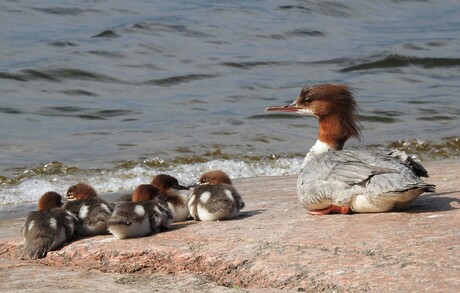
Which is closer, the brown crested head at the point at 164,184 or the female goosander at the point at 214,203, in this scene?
the female goosander at the point at 214,203

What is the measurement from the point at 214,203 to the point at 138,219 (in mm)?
607

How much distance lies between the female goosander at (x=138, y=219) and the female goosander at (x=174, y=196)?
0.37 m

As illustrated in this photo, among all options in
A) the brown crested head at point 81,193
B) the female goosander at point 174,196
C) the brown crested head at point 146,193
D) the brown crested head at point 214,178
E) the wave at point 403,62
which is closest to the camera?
the brown crested head at point 146,193

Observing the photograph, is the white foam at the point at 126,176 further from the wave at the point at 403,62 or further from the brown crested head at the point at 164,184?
the wave at the point at 403,62

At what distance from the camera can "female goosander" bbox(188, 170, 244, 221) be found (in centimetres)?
610

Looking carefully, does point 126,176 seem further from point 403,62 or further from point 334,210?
point 403,62

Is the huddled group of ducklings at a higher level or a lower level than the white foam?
higher

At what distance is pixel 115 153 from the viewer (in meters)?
11.1

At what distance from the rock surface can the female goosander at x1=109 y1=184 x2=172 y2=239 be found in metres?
0.06

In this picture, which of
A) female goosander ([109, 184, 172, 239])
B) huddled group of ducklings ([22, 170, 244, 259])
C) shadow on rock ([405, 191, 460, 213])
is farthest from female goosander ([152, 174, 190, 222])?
shadow on rock ([405, 191, 460, 213])

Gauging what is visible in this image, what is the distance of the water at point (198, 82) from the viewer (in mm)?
10922

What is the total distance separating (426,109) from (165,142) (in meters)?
4.21

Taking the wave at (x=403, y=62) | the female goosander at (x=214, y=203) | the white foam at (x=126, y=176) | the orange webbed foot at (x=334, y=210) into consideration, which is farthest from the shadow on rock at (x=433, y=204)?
the wave at (x=403, y=62)

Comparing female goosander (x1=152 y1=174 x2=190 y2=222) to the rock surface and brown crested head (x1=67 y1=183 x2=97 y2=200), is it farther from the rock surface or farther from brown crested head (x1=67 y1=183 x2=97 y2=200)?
brown crested head (x1=67 y1=183 x2=97 y2=200)
